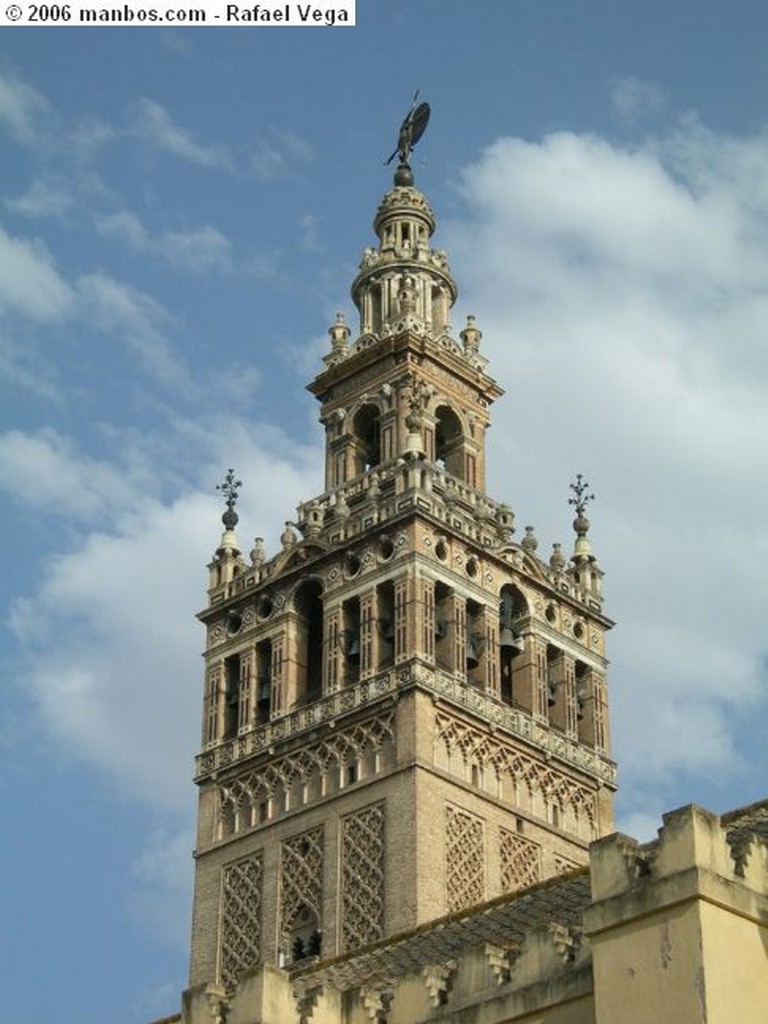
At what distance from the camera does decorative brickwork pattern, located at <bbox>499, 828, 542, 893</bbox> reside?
167 feet

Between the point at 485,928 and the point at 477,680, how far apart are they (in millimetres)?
20465

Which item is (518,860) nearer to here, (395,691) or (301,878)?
(395,691)

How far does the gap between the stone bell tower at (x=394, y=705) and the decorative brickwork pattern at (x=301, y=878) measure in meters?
0.05

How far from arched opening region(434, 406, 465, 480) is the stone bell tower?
0.27ft

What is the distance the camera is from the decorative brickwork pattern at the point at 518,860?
51.0 meters

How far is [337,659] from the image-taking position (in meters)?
52.9

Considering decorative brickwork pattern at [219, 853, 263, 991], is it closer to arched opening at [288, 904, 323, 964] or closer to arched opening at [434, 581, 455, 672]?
arched opening at [288, 904, 323, 964]

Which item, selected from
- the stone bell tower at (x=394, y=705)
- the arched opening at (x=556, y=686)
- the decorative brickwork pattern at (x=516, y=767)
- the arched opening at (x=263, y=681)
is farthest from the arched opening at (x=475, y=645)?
the arched opening at (x=263, y=681)

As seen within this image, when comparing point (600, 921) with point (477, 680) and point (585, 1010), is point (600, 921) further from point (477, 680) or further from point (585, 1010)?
point (477, 680)

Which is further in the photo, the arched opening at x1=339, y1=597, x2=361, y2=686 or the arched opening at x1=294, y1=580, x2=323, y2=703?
the arched opening at x1=294, y1=580, x2=323, y2=703

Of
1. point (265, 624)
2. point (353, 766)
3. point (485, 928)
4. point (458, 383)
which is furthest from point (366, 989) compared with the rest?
point (458, 383)

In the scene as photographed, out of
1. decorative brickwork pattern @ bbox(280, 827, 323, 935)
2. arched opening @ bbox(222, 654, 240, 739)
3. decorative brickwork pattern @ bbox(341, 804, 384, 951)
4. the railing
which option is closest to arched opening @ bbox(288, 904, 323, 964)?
decorative brickwork pattern @ bbox(280, 827, 323, 935)

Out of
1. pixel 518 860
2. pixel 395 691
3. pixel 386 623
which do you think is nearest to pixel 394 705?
pixel 395 691

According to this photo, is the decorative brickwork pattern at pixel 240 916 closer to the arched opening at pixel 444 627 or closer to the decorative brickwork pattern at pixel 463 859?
the decorative brickwork pattern at pixel 463 859
